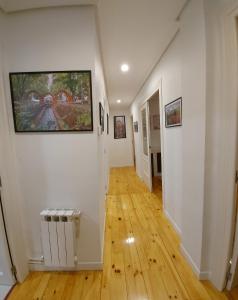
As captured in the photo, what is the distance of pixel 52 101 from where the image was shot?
1524 mm

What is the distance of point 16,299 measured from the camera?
139 centimetres

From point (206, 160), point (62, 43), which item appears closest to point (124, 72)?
point (62, 43)

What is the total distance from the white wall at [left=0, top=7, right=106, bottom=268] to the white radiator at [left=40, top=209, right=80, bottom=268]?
0.10m

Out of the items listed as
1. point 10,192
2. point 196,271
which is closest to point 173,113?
point 196,271

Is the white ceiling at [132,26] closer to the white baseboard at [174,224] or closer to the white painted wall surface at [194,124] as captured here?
the white painted wall surface at [194,124]

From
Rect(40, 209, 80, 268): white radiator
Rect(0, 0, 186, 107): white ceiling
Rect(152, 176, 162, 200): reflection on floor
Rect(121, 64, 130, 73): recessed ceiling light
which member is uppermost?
Rect(0, 0, 186, 107): white ceiling

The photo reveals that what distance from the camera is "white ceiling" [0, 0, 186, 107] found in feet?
4.76

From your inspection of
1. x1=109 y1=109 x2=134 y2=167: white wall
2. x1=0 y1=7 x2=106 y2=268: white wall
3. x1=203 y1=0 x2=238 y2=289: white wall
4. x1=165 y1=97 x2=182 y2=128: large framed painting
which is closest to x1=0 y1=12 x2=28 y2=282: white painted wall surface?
x1=0 y1=7 x2=106 y2=268: white wall

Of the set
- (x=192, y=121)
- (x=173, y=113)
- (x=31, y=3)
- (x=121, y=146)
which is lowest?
(x=121, y=146)

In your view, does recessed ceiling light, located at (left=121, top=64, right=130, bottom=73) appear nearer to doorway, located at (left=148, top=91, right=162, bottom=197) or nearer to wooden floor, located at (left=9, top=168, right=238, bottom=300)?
doorway, located at (left=148, top=91, right=162, bottom=197)

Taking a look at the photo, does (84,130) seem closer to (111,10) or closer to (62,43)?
(62,43)

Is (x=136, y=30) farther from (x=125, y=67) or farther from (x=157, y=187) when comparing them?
(x=157, y=187)

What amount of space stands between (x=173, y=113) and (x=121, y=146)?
4.95 metres

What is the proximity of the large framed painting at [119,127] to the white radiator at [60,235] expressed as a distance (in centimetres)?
556
